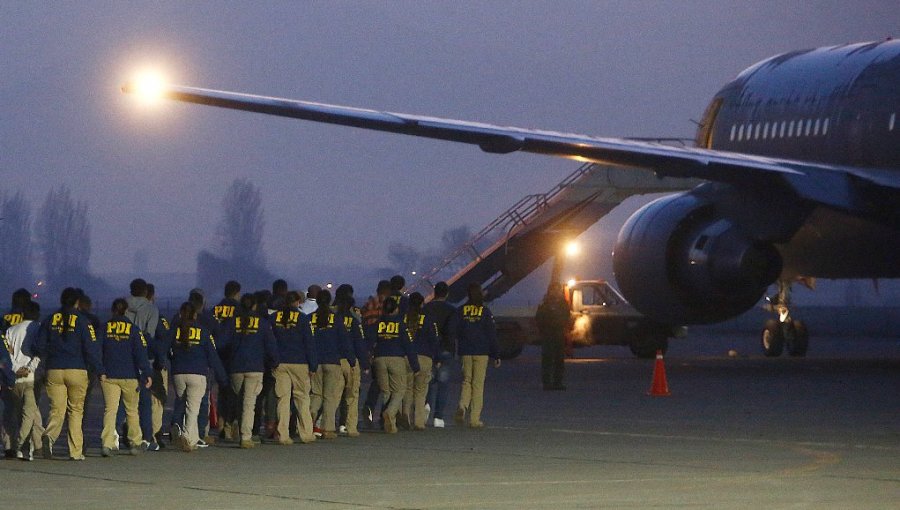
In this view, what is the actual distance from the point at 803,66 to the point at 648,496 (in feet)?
61.3

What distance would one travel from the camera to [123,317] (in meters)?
17.4

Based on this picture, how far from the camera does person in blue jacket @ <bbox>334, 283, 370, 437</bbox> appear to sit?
19.2m

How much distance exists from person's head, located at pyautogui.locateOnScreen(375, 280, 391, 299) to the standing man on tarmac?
1.55 feet

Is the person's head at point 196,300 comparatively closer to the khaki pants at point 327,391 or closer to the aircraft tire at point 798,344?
the khaki pants at point 327,391

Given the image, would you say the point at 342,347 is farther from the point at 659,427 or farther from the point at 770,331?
the point at 770,331

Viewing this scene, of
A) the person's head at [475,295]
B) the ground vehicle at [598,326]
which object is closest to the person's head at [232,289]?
the person's head at [475,295]

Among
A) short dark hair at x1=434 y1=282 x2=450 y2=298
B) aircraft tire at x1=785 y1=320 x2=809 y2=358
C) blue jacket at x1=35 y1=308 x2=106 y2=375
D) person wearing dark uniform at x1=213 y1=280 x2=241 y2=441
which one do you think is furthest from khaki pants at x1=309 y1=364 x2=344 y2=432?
aircraft tire at x1=785 y1=320 x2=809 y2=358

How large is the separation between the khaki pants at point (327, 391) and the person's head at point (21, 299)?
329cm

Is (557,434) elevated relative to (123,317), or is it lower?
lower

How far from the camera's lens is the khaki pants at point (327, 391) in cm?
1898

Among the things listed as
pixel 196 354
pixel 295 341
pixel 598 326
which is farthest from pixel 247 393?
pixel 598 326

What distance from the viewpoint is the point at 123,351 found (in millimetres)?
17141

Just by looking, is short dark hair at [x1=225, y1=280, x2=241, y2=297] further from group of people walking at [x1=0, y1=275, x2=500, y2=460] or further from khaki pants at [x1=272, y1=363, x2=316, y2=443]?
khaki pants at [x1=272, y1=363, x2=316, y2=443]

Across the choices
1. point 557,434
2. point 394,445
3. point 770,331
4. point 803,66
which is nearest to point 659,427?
point 557,434
